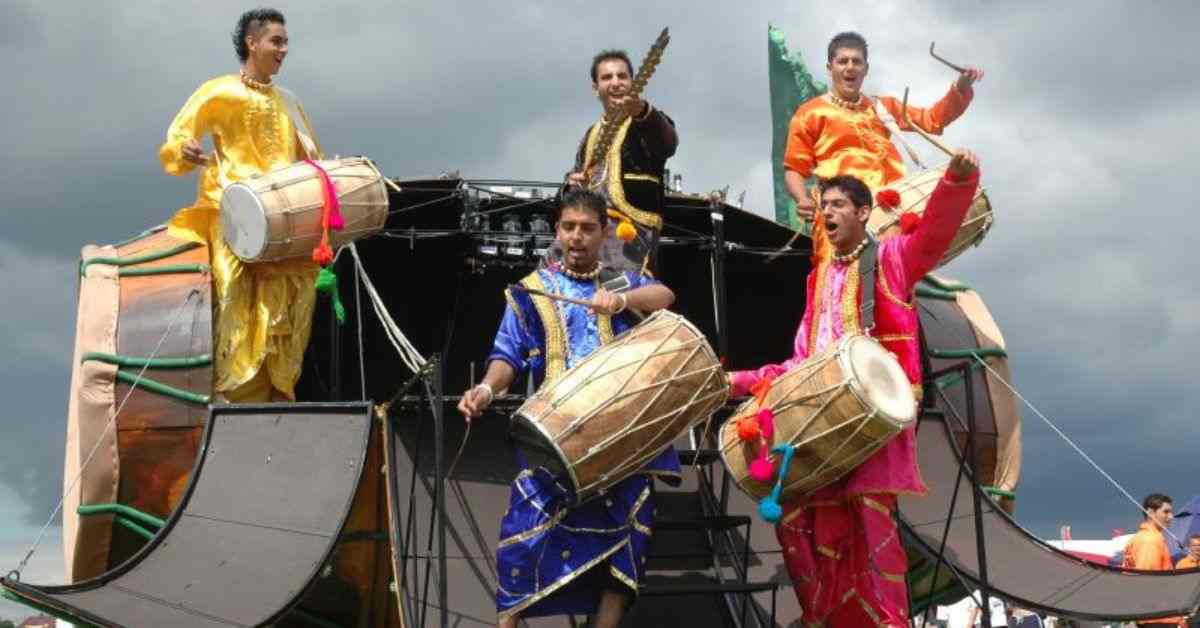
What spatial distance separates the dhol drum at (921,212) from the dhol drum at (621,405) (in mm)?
1772

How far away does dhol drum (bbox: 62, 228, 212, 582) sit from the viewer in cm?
565

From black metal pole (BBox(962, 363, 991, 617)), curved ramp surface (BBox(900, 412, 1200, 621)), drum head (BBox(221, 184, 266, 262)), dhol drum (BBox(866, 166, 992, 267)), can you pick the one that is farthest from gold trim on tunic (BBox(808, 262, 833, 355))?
drum head (BBox(221, 184, 266, 262))

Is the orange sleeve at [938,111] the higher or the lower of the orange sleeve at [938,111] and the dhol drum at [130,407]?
the higher

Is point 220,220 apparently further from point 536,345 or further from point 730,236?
point 730,236

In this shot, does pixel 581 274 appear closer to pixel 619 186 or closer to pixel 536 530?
pixel 536 530

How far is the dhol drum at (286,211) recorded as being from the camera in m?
5.68

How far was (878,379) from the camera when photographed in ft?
14.2

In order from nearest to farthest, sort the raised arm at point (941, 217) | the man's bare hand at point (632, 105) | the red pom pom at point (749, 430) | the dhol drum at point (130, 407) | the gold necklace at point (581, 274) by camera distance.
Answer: the raised arm at point (941, 217)
the red pom pom at point (749, 430)
the gold necklace at point (581, 274)
the man's bare hand at point (632, 105)
the dhol drum at point (130, 407)

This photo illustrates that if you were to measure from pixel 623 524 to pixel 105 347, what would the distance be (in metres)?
2.55

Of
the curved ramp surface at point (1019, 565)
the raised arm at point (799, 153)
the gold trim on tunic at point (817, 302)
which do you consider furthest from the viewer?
the raised arm at point (799, 153)

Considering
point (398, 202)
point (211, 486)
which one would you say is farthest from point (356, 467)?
point (398, 202)

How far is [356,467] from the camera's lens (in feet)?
16.4

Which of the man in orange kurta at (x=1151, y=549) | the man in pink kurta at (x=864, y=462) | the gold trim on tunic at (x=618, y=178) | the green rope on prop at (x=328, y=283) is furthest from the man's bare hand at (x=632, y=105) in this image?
the man in orange kurta at (x=1151, y=549)

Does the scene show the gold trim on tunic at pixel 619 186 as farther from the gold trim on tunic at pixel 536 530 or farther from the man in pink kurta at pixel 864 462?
the gold trim on tunic at pixel 536 530
